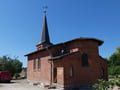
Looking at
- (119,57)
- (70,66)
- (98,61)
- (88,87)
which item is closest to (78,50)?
(70,66)

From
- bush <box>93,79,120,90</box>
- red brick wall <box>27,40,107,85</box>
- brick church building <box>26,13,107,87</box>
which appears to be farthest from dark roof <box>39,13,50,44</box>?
bush <box>93,79,120,90</box>

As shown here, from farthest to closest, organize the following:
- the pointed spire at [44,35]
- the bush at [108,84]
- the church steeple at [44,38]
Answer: the pointed spire at [44,35] < the church steeple at [44,38] < the bush at [108,84]

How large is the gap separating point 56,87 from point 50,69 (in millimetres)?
2677

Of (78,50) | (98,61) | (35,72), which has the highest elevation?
(78,50)

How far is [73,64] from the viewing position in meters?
15.2

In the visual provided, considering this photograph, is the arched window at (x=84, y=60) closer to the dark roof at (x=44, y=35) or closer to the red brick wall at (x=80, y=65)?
the red brick wall at (x=80, y=65)

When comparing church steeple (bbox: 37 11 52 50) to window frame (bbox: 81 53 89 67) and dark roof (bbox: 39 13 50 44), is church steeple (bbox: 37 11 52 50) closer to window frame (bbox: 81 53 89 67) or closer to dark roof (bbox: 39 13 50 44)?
dark roof (bbox: 39 13 50 44)

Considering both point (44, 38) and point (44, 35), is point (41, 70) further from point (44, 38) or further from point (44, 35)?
point (44, 35)

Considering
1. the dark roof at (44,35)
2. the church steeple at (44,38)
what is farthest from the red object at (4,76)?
the dark roof at (44,35)

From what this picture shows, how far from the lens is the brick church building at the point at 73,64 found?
14.8 m

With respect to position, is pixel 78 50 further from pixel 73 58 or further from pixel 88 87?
pixel 88 87

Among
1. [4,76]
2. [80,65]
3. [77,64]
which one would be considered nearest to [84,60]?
[80,65]

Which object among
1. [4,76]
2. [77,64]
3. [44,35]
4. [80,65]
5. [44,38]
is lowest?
[4,76]

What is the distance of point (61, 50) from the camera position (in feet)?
60.0
